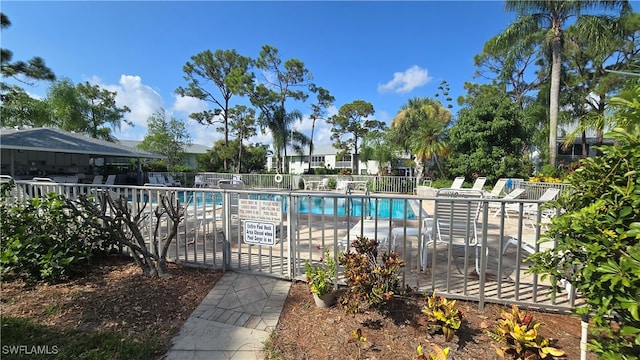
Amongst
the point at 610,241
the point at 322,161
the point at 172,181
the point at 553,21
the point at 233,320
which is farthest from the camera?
the point at 322,161

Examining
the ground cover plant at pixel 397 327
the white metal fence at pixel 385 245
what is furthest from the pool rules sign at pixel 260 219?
the ground cover plant at pixel 397 327

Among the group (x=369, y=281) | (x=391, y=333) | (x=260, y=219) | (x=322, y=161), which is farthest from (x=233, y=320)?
(x=322, y=161)

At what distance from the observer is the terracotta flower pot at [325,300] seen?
248 cm

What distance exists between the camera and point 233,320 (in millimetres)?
2422

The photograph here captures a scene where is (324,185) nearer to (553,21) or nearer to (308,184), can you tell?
(308,184)

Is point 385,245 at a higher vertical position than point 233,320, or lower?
higher

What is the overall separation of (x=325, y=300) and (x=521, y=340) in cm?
146

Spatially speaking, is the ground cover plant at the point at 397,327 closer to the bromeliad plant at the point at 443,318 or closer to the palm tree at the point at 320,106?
the bromeliad plant at the point at 443,318

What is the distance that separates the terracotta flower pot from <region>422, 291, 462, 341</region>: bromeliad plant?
0.83 m

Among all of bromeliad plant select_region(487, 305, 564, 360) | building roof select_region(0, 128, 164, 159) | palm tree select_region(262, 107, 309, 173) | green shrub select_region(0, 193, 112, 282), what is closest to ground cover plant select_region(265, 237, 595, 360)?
bromeliad plant select_region(487, 305, 564, 360)

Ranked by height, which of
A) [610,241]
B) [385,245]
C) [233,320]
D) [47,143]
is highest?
[47,143]

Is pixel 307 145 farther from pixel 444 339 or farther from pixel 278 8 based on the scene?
pixel 444 339

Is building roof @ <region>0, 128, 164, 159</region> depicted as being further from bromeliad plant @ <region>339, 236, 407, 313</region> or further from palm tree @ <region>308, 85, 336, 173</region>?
palm tree @ <region>308, 85, 336, 173</region>

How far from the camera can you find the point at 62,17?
5.27 m
